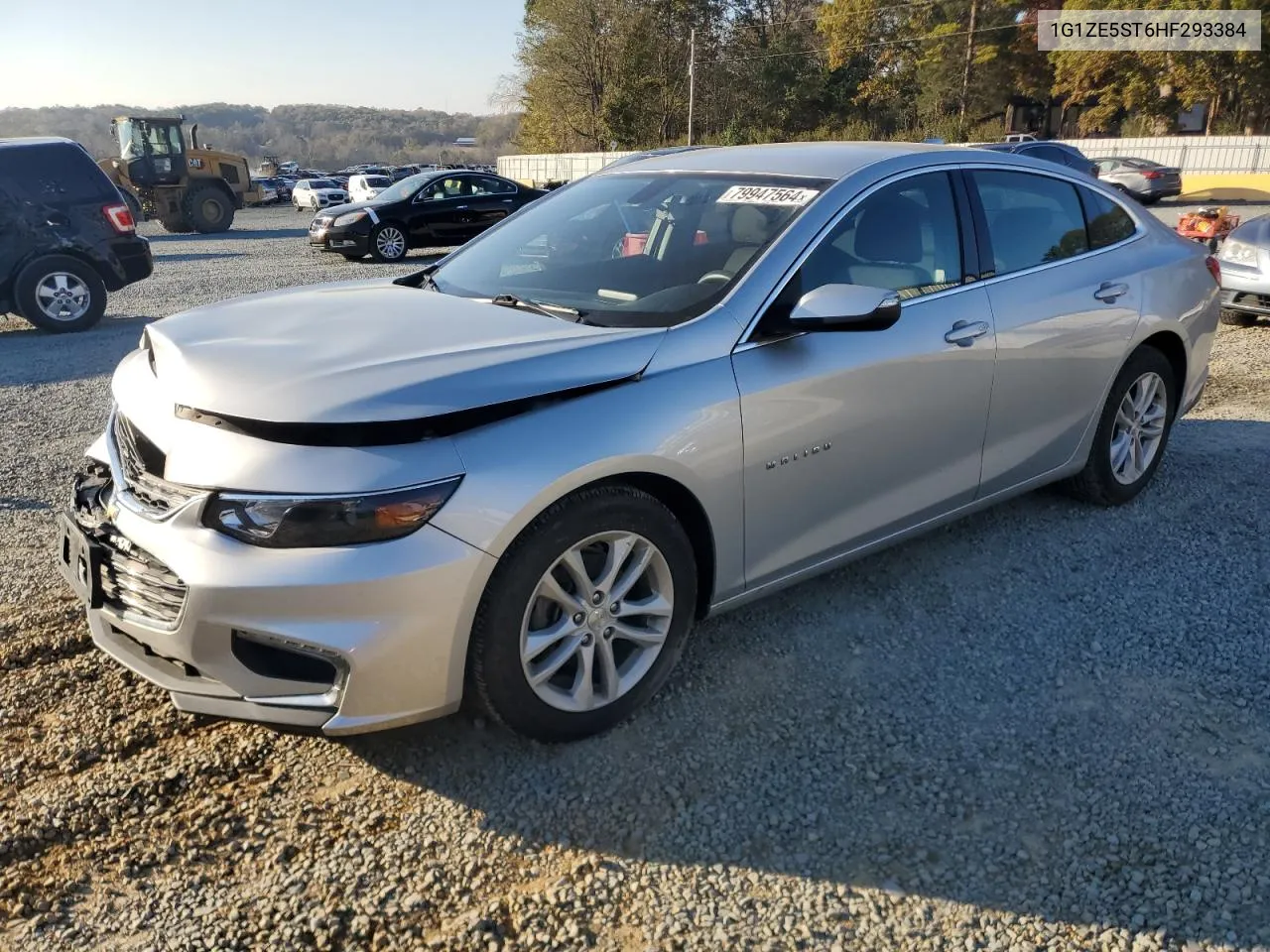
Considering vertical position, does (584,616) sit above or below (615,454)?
below

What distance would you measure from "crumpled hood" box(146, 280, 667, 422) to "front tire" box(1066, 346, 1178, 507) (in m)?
2.68

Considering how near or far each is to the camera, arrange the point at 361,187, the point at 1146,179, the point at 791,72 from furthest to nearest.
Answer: the point at 791,72, the point at 361,187, the point at 1146,179

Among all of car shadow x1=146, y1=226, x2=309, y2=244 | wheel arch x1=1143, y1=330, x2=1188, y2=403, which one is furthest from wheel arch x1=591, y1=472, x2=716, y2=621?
car shadow x1=146, y1=226, x2=309, y2=244

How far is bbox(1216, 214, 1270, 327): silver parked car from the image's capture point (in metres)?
9.23

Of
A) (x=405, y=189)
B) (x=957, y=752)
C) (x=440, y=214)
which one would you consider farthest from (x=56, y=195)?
(x=957, y=752)

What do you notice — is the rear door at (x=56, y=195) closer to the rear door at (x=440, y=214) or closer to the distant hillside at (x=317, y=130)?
the rear door at (x=440, y=214)

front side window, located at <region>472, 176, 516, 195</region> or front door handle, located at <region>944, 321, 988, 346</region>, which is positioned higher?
front side window, located at <region>472, 176, 516, 195</region>

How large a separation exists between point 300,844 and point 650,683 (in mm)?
1086

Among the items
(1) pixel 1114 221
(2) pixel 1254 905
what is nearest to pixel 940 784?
(2) pixel 1254 905

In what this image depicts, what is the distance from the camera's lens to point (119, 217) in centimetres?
1080

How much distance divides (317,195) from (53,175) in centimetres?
2930

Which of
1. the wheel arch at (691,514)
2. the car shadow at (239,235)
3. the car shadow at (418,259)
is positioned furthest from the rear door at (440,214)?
the wheel arch at (691,514)

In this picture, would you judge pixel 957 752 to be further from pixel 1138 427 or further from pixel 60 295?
pixel 60 295

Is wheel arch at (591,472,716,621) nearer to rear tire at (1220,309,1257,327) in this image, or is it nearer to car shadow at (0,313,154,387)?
car shadow at (0,313,154,387)
